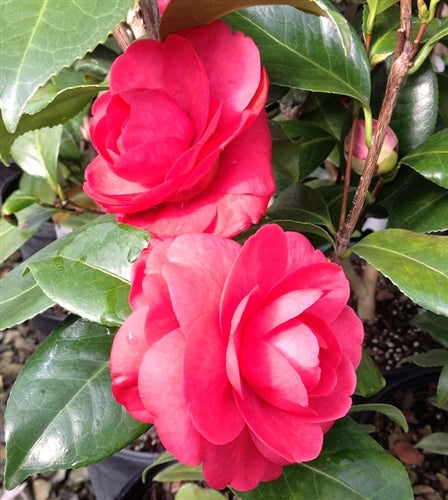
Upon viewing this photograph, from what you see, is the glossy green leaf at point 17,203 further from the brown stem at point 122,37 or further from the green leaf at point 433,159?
the green leaf at point 433,159

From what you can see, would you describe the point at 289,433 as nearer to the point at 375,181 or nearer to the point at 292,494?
the point at 292,494

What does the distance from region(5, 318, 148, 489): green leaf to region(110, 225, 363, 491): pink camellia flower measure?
0.10 m

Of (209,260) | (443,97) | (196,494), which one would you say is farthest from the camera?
(196,494)

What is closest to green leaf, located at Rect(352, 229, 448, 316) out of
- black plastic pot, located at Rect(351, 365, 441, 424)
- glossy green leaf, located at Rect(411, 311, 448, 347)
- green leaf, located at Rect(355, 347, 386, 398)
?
green leaf, located at Rect(355, 347, 386, 398)

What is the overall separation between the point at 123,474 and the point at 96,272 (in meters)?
0.83

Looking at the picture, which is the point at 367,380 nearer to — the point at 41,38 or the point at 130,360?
the point at 130,360

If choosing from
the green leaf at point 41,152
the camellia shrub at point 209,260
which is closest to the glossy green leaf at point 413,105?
the camellia shrub at point 209,260

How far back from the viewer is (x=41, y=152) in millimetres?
1235

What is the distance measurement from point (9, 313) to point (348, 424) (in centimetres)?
38

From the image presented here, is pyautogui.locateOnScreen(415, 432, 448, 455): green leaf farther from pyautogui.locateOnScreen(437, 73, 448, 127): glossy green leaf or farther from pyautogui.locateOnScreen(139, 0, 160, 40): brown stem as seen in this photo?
pyautogui.locateOnScreen(139, 0, 160, 40): brown stem

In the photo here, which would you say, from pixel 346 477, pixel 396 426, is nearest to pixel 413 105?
pixel 346 477

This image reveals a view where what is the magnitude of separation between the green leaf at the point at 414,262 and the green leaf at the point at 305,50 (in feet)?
0.48

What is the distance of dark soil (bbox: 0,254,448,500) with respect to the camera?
113cm

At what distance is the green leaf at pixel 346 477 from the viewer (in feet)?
1.99
